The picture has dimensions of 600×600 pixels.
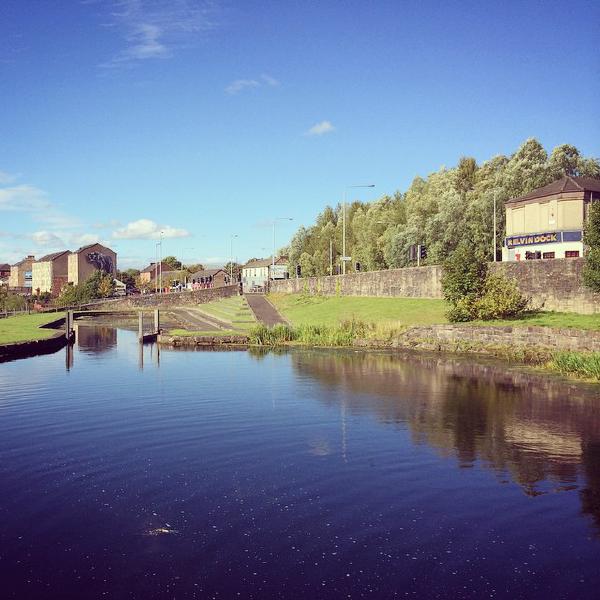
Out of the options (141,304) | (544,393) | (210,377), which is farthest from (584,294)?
(141,304)

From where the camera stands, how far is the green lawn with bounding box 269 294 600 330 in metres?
40.1

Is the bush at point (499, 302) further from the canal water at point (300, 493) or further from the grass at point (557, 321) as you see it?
the canal water at point (300, 493)

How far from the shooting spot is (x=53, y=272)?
570 feet

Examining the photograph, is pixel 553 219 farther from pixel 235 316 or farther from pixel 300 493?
pixel 300 493

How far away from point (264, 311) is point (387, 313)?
22448 millimetres

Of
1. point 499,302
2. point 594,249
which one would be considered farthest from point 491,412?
point 499,302

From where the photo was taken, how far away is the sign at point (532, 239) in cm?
6612

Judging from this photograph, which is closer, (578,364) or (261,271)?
(578,364)

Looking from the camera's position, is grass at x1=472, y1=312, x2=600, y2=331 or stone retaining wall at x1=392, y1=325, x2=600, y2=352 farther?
grass at x1=472, y1=312, x2=600, y2=331

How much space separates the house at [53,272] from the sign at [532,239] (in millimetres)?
129037

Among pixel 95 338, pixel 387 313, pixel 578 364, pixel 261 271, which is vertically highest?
pixel 261 271

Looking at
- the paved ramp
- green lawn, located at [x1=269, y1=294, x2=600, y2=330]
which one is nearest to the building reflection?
green lawn, located at [x1=269, y1=294, x2=600, y2=330]

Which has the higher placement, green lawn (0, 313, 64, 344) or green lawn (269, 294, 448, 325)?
green lawn (269, 294, 448, 325)

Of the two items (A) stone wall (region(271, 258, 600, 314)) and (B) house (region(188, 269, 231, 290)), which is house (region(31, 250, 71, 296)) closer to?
(B) house (region(188, 269, 231, 290))
